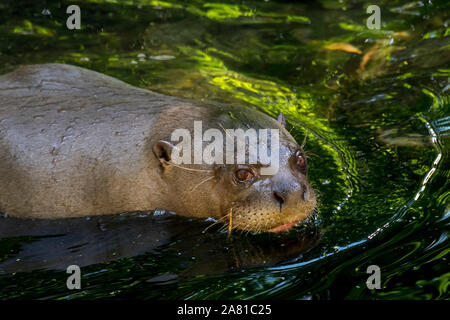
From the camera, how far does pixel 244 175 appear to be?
5230mm

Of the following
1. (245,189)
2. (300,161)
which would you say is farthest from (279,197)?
(300,161)

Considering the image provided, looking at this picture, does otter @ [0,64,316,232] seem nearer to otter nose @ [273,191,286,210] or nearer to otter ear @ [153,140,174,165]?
otter ear @ [153,140,174,165]

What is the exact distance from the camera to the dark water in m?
4.67

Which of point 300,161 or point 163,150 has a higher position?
point 163,150

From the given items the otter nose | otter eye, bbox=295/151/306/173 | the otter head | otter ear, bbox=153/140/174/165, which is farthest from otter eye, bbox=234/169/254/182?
otter ear, bbox=153/140/174/165

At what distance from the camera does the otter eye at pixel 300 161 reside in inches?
212

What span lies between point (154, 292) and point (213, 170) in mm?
1260

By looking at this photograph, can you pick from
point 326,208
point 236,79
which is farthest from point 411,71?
point 326,208

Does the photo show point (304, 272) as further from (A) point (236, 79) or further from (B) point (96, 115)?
(A) point (236, 79)

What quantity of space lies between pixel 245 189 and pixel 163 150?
79 centimetres

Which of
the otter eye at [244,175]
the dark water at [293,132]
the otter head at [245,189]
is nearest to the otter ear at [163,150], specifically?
the otter head at [245,189]

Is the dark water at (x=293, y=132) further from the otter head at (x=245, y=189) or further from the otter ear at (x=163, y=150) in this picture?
the otter ear at (x=163, y=150)

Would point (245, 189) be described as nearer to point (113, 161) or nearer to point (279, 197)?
point (279, 197)

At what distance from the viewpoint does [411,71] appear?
8.27 metres
